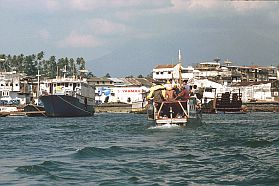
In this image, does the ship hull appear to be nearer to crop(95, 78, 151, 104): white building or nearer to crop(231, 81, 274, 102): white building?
crop(95, 78, 151, 104): white building

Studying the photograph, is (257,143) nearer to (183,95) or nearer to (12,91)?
(183,95)

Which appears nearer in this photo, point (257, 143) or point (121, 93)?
point (257, 143)

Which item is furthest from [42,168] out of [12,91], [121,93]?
[121,93]

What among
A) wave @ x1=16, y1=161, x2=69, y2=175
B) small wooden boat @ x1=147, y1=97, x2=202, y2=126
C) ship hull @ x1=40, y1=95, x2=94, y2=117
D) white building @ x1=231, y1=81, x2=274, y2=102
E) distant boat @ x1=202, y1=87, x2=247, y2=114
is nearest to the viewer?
wave @ x1=16, y1=161, x2=69, y2=175

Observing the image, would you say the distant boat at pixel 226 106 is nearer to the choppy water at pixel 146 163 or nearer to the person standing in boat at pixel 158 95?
the person standing in boat at pixel 158 95

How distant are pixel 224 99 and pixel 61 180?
3263 inches

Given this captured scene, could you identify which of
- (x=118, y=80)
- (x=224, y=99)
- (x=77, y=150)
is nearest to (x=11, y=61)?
(x=118, y=80)

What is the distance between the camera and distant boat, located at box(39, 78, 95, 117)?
74875 mm

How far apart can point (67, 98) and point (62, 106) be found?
158 centimetres

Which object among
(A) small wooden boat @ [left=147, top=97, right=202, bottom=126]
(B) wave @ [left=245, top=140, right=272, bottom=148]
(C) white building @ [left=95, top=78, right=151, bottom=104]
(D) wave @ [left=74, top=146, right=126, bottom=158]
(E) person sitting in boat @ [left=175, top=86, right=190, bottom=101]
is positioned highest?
(C) white building @ [left=95, top=78, right=151, bottom=104]

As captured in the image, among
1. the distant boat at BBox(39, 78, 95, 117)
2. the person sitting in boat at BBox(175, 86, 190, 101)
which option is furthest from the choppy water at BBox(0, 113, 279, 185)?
the distant boat at BBox(39, 78, 95, 117)

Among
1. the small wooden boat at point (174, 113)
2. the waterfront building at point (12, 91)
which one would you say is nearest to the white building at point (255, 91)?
the waterfront building at point (12, 91)

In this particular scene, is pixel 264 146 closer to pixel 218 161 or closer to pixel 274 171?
pixel 218 161

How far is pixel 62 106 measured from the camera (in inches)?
2980
